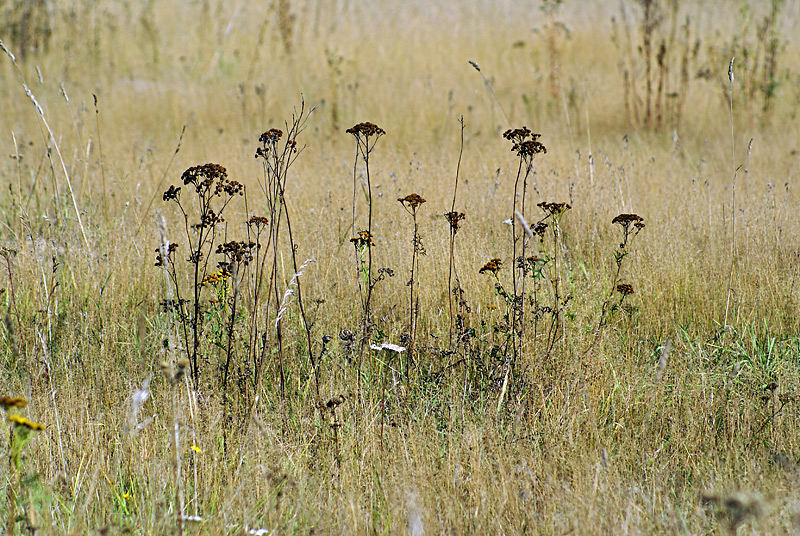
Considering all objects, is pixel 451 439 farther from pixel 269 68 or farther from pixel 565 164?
pixel 269 68

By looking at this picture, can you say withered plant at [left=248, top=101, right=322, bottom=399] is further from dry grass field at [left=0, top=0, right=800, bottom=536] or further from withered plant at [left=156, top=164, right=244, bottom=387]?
withered plant at [left=156, top=164, right=244, bottom=387]

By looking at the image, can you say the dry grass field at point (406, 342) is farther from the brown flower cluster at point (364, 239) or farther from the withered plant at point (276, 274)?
the brown flower cluster at point (364, 239)

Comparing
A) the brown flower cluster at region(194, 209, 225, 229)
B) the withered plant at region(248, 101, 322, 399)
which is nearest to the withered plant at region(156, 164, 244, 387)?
the brown flower cluster at region(194, 209, 225, 229)

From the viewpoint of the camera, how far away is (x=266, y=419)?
97.0 inches

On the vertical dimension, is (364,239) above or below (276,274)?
above

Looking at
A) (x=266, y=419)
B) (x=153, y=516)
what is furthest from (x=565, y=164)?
(x=153, y=516)

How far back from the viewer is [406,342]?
2.66 meters

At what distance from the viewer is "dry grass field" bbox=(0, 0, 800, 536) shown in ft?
6.41

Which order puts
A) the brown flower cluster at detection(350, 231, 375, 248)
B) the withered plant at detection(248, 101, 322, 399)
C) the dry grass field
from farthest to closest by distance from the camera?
the brown flower cluster at detection(350, 231, 375, 248) < the withered plant at detection(248, 101, 322, 399) < the dry grass field

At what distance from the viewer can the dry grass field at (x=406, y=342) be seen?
6.41 feet

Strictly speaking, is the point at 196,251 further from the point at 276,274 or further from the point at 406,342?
the point at 406,342

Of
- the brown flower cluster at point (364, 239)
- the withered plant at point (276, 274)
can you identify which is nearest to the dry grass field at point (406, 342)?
the withered plant at point (276, 274)

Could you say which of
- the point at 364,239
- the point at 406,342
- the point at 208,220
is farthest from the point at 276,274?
the point at 406,342

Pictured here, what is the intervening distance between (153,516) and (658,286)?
249cm
